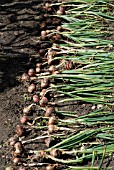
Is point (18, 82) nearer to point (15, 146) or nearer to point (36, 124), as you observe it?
point (36, 124)

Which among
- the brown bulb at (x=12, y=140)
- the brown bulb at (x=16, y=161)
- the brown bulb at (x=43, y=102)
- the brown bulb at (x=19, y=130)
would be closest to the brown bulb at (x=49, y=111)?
the brown bulb at (x=43, y=102)

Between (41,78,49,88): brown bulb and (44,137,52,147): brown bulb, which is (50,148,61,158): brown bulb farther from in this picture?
(41,78,49,88): brown bulb

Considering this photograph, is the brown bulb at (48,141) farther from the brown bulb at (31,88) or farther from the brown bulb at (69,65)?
the brown bulb at (69,65)

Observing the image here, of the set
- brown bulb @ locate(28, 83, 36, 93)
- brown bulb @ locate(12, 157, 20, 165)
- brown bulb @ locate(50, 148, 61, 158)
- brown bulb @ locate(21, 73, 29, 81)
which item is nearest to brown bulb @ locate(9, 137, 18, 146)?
brown bulb @ locate(12, 157, 20, 165)

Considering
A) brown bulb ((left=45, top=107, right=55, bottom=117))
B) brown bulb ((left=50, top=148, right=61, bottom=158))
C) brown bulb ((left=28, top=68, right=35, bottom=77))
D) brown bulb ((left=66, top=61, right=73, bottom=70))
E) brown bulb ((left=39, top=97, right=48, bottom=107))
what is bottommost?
brown bulb ((left=50, top=148, right=61, bottom=158))

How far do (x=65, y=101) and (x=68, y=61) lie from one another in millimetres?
521

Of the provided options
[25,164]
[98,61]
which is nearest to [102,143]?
[25,164]

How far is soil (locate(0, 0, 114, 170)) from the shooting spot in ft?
12.6

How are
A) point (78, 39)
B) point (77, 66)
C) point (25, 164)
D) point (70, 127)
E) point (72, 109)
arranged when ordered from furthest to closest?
point (78, 39), point (77, 66), point (72, 109), point (70, 127), point (25, 164)

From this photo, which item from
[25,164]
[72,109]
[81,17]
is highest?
[81,17]

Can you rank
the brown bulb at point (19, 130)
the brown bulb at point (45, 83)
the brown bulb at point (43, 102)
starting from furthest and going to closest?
the brown bulb at point (45, 83) → the brown bulb at point (43, 102) → the brown bulb at point (19, 130)

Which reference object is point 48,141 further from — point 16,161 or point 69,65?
point 69,65

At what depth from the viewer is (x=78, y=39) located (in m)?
4.55

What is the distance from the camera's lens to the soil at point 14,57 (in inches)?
151
